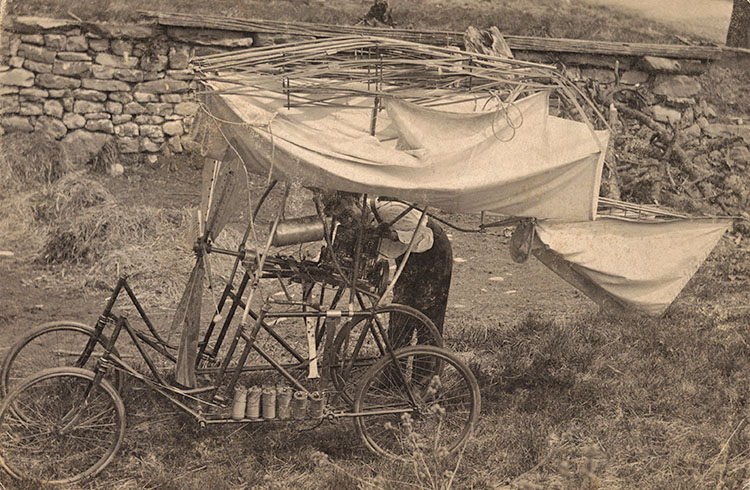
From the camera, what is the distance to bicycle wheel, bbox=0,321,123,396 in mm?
4973

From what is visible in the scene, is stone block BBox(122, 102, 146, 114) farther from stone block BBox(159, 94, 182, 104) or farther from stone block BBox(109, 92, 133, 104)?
stone block BBox(159, 94, 182, 104)

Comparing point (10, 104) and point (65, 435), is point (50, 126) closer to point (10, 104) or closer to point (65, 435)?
point (10, 104)

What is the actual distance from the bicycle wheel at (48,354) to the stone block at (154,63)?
15.3 ft

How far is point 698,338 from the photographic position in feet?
23.6

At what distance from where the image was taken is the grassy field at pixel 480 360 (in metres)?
5.12

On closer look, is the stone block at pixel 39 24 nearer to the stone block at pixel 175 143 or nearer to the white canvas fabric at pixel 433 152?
the stone block at pixel 175 143

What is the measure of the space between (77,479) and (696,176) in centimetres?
861

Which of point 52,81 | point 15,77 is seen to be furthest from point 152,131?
point 15,77

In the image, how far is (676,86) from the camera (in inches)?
457

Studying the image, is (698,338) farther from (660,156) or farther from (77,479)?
(77,479)

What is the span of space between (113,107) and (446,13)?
4926mm

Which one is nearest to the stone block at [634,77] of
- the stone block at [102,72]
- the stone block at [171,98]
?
the stone block at [171,98]

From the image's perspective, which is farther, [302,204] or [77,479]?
[302,204]

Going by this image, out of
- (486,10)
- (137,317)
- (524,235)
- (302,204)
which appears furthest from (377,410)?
(486,10)
